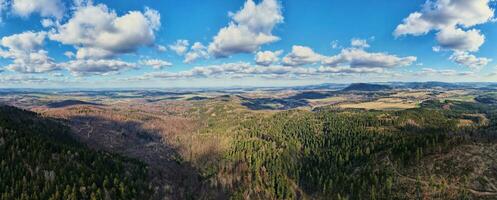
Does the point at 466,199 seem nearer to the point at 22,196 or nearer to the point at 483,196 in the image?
the point at 483,196

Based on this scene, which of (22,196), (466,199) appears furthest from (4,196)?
A: (466,199)

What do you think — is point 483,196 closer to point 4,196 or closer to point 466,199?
point 466,199

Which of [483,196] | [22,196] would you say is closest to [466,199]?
[483,196]

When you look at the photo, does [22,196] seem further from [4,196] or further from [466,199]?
[466,199]

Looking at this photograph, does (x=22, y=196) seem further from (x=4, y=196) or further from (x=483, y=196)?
(x=483, y=196)
